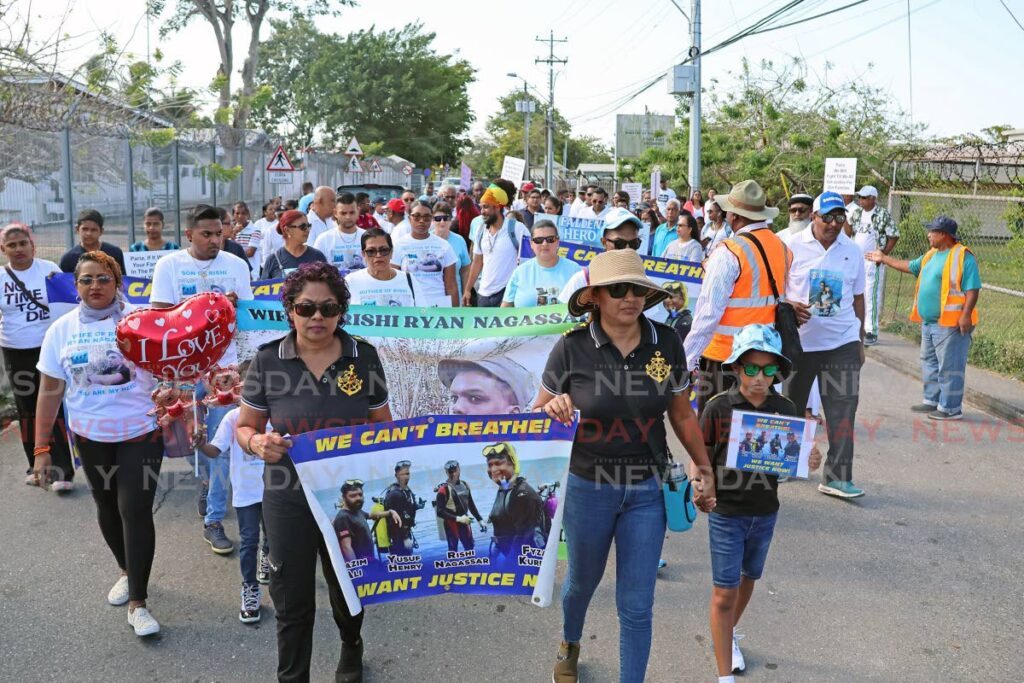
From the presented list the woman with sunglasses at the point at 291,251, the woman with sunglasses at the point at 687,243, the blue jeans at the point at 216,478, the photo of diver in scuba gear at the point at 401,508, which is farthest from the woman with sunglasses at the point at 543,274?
the woman with sunglasses at the point at 687,243

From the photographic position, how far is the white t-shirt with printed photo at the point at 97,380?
4.77 metres

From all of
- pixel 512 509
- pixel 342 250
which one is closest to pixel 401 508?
pixel 512 509

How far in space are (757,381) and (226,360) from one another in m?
3.38

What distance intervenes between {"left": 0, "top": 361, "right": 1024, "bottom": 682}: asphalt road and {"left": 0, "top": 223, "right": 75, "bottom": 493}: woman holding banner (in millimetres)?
363

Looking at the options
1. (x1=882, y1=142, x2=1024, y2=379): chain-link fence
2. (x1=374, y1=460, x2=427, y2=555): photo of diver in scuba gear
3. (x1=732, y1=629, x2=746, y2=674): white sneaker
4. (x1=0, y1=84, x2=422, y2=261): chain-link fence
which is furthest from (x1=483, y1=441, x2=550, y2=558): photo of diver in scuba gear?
(x1=882, y1=142, x2=1024, y2=379): chain-link fence

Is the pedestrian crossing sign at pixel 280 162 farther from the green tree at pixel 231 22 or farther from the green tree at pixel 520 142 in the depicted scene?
the green tree at pixel 520 142

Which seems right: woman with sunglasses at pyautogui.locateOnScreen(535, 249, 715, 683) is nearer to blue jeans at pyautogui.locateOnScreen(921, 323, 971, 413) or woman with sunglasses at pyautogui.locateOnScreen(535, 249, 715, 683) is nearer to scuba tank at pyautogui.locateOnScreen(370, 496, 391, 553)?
scuba tank at pyautogui.locateOnScreen(370, 496, 391, 553)

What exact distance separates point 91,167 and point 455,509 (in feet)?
37.0

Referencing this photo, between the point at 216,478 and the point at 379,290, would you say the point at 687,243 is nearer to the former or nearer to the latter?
the point at 379,290

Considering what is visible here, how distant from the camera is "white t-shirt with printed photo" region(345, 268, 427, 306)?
677 centimetres

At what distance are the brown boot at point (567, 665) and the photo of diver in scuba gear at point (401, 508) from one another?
32.8 inches

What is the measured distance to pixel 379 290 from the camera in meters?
6.80

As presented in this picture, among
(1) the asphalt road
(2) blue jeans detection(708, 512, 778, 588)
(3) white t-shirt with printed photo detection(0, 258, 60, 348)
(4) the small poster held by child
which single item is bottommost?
(1) the asphalt road

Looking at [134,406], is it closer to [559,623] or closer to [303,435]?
[303,435]
